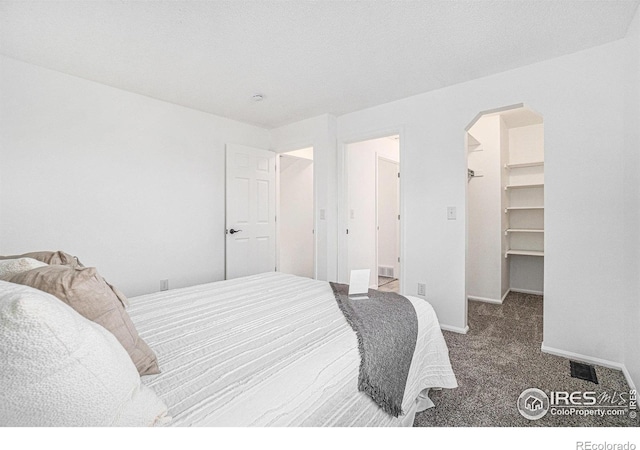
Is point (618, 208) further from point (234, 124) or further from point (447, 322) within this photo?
point (234, 124)

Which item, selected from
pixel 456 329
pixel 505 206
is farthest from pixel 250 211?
pixel 505 206

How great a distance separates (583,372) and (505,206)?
264 cm

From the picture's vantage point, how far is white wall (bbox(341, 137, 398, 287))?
167 inches

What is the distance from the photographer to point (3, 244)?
2.49 m

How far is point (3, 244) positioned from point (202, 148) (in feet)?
6.57

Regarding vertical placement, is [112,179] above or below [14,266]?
above

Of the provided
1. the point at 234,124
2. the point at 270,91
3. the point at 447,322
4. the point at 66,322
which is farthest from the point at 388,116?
the point at 66,322

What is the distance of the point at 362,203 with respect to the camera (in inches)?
180

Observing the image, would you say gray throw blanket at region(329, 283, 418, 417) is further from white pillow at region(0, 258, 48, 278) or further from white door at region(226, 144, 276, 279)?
white door at region(226, 144, 276, 279)

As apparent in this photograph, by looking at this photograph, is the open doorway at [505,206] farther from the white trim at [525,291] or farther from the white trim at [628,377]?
the white trim at [628,377]

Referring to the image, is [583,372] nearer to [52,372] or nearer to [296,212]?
[52,372]

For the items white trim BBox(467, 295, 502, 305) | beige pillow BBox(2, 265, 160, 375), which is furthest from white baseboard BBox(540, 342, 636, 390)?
beige pillow BBox(2, 265, 160, 375)

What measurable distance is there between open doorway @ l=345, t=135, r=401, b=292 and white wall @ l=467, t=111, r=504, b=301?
1089 millimetres

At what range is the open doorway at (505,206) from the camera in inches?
163
